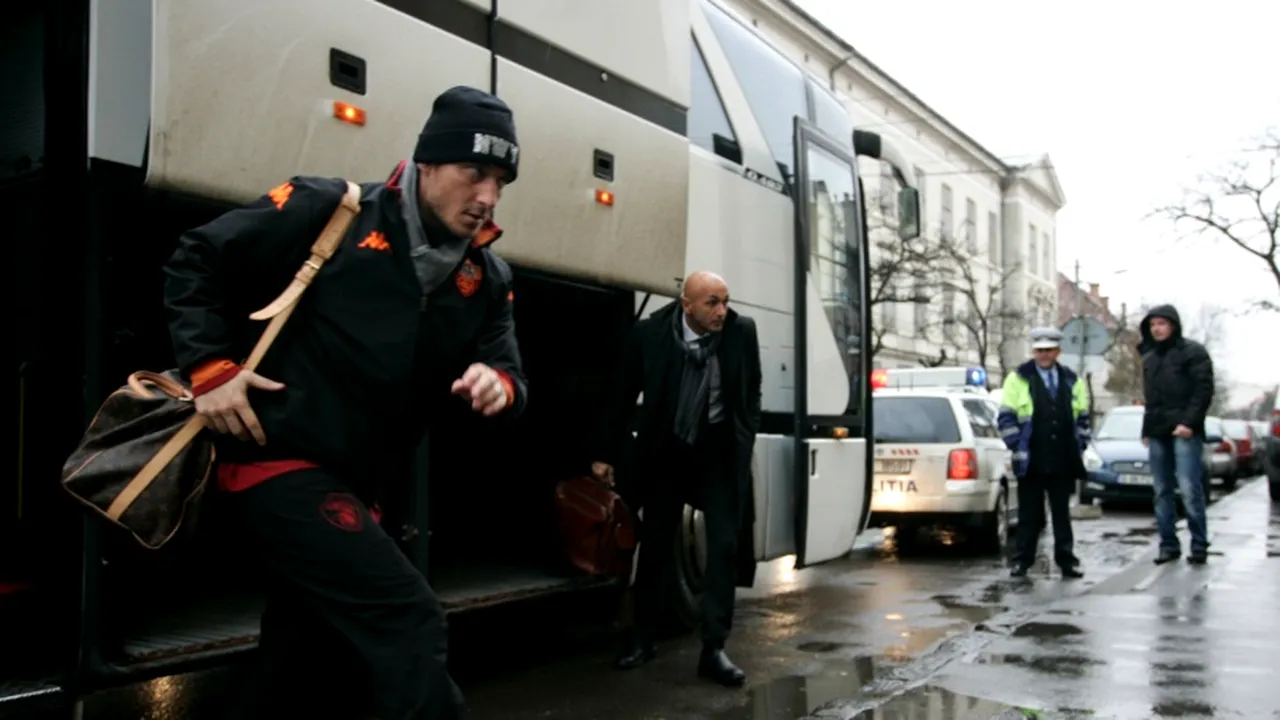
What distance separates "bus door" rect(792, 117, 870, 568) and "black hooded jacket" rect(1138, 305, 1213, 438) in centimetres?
336

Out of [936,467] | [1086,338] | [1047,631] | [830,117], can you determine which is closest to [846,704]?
[1047,631]

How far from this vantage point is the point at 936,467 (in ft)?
40.1

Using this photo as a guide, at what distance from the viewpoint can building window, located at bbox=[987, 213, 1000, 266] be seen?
5412cm

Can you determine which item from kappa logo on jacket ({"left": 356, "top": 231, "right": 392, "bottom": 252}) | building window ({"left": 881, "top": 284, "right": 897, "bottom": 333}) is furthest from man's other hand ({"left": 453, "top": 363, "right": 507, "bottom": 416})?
building window ({"left": 881, "top": 284, "right": 897, "bottom": 333})

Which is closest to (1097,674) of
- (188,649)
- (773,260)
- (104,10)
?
(773,260)

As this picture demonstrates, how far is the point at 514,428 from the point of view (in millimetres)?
7383

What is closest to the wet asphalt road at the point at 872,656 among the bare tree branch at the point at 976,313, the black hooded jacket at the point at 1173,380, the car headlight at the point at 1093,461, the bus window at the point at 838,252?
the black hooded jacket at the point at 1173,380

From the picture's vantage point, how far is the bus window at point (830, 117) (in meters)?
8.61

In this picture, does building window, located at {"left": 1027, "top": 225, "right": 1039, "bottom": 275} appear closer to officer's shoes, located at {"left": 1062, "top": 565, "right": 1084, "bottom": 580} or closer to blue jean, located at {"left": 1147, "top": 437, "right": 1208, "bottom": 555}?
blue jean, located at {"left": 1147, "top": 437, "right": 1208, "bottom": 555}

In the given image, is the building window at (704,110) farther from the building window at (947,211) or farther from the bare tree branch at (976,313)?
the building window at (947,211)

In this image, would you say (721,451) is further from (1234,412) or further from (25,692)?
(1234,412)

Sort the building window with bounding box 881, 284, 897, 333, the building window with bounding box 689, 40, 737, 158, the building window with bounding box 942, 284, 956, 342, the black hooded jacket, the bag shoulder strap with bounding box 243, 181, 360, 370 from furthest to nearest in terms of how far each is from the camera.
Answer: the building window with bounding box 942, 284, 956, 342
the building window with bounding box 881, 284, 897, 333
the black hooded jacket
the building window with bounding box 689, 40, 737, 158
the bag shoulder strap with bounding box 243, 181, 360, 370

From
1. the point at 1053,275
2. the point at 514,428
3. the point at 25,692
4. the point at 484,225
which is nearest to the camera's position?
the point at 484,225

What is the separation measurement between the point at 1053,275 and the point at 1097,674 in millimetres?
61546
